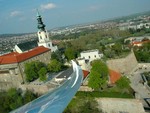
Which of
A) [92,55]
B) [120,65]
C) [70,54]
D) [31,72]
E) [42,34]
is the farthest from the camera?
[42,34]

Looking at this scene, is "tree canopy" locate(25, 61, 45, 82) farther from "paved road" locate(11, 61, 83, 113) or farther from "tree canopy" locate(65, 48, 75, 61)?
"paved road" locate(11, 61, 83, 113)

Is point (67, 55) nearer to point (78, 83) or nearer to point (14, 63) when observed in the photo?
point (14, 63)

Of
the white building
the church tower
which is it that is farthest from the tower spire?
the white building

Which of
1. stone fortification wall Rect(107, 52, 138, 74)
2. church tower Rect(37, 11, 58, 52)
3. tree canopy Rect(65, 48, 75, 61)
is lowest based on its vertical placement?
stone fortification wall Rect(107, 52, 138, 74)

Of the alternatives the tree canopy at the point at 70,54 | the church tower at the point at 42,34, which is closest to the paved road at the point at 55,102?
the tree canopy at the point at 70,54

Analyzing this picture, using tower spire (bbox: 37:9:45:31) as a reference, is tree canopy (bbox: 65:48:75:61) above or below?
below

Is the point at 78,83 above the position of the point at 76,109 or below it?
above

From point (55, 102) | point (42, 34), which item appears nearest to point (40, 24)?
point (42, 34)

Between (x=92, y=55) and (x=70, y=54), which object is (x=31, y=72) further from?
(x=92, y=55)

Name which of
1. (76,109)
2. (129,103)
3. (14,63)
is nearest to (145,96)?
(129,103)

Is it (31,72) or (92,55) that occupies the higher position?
(31,72)

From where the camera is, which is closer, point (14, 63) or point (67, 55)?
point (14, 63)
